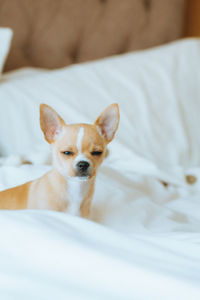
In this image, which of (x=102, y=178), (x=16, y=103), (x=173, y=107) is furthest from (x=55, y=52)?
(x=102, y=178)

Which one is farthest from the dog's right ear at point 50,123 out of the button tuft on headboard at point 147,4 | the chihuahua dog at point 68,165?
the button tuft on headboard at point 147,4

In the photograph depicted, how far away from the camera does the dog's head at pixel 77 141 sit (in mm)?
577

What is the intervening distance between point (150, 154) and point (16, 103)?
40 cm

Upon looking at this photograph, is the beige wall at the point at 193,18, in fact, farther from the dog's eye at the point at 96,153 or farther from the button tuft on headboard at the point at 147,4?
the dog's eye at the point at 96,153

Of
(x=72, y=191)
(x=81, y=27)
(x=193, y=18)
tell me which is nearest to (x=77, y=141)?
(x=72, y=191)

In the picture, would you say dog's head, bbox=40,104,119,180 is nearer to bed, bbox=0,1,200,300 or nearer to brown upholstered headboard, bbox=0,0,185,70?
bed, bbox=0,1,200,300

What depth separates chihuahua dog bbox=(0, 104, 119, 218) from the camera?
580 millimetres

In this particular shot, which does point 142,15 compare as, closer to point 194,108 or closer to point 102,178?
point 194,108

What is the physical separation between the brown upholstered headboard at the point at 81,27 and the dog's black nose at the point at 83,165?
29.5 inches

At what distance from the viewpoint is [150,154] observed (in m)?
1.08

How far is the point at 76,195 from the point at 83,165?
9cm

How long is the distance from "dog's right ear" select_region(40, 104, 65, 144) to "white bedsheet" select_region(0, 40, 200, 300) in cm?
19

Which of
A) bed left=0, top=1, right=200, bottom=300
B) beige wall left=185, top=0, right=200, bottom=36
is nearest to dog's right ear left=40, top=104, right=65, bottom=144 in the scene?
bed left=0, top=1, right=200, bottom=300

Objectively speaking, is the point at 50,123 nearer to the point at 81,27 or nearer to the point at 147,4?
the point at 81,27
